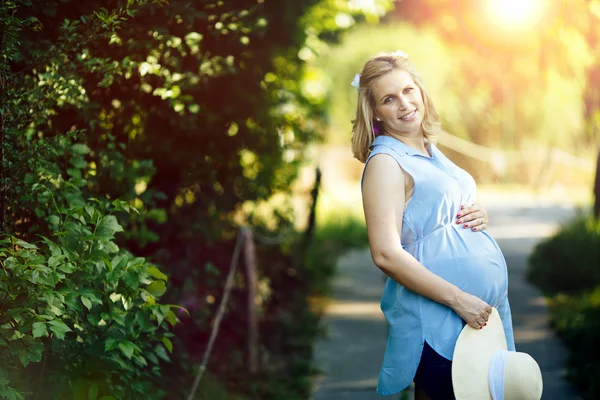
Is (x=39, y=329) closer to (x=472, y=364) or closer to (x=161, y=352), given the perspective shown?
(x=161, y=352)

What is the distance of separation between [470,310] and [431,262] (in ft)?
0.67

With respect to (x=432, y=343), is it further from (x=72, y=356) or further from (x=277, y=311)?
(x=277, y=311)

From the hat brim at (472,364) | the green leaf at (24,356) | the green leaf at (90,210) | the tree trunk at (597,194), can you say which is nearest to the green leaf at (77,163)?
the green leaf at (90,210)

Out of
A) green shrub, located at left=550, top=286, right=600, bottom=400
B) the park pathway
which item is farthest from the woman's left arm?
green shrub, located at left=550, top=286, right=600, bottom=400

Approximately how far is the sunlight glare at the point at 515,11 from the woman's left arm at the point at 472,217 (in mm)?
8055

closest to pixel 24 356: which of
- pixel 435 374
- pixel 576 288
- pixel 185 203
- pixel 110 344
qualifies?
pixel 110 344

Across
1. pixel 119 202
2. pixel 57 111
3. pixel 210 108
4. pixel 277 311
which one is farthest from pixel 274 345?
pixel 119 202

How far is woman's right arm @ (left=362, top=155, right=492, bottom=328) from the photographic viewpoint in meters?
2.71

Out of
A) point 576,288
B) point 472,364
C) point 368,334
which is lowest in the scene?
point 368,334

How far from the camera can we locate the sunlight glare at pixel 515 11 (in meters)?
10.5

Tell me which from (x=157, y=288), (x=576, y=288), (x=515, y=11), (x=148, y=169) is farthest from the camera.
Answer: (x=515, y=11)

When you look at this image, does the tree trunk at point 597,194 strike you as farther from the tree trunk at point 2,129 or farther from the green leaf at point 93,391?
the tree trunk at point 2,129

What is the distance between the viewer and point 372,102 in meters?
2.99

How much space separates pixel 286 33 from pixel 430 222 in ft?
9.71
